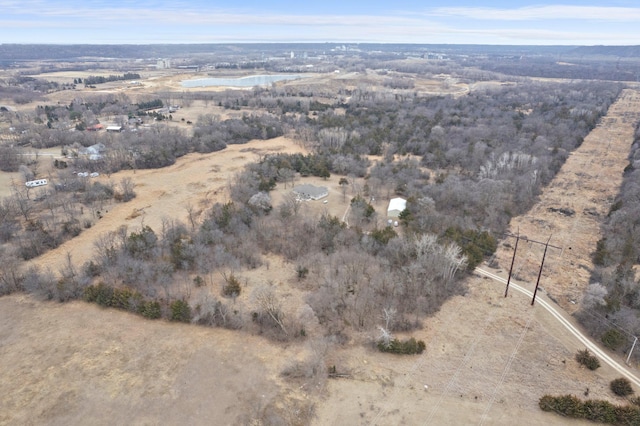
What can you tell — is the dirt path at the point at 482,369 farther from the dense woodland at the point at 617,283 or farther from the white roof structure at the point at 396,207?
the white roof structure at the point at 396,207

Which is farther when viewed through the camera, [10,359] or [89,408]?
[10,359]

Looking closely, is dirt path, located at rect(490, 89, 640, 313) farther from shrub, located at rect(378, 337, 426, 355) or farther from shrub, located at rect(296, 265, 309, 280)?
shrub, located at rect(296, 265, 309, 280)

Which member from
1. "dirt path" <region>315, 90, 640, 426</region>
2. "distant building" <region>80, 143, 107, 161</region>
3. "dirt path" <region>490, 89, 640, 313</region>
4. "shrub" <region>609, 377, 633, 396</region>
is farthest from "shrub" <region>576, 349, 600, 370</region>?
"distant building" <region>80, 143, 107, 161</region>

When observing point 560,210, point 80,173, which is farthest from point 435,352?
point 80,173

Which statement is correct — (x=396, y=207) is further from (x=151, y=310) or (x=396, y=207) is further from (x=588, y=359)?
(x=151, y=310)

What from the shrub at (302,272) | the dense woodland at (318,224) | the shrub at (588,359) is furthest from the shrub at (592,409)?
the shrub at (302,272)

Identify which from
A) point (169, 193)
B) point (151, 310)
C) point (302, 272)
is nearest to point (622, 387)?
point (302, 272)

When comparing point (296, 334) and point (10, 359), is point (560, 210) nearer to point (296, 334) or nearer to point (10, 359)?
point (296, 334)
